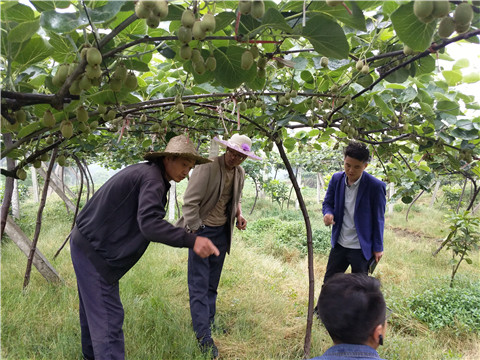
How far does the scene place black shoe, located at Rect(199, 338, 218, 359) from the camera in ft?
7.86

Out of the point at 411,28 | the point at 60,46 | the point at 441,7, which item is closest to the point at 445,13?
the point at 441,7

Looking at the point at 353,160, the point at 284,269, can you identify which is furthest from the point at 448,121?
the point at 284,269

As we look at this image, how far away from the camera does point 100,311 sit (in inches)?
68.7

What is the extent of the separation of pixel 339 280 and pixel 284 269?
3930mm

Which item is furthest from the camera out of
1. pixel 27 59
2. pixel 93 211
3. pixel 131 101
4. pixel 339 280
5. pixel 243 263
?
pixel 243 263

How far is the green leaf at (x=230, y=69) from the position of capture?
1057 mm

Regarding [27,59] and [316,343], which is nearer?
[27,59]

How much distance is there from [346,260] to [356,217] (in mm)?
459

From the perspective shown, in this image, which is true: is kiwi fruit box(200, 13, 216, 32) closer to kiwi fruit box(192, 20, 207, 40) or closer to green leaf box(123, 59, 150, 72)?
kiwi fruit box(192, 20, 207, 40)

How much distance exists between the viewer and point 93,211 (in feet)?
5.98

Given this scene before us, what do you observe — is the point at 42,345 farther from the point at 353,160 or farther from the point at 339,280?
the point at 353,160

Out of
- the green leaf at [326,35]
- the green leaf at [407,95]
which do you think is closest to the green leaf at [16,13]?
the green leaf at [326,35]

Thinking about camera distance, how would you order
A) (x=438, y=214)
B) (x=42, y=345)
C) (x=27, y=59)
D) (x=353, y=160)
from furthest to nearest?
1. (x=438, y=214)
2. (x=353, y=160)
3. (x=42, y=345)
4. (x=27, y=59)

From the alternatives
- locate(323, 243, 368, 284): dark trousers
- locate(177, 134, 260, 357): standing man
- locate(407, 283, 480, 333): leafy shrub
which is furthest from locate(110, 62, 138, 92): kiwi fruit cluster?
locate(407, 283, 480, 333): leafy shrub
